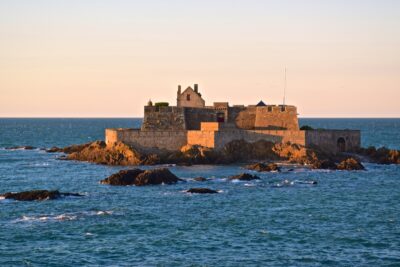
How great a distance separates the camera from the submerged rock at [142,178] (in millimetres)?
58562

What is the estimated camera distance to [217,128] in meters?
77.1

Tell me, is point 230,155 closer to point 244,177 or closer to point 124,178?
point 244,177

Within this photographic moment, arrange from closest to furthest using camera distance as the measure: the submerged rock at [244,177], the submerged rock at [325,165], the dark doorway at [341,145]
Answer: the submerged rock at [244,177], the submerged rock at [325,165], the dark doorway at [341,145]

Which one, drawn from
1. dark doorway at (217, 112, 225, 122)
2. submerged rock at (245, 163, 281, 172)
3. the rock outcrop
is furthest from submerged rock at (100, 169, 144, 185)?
the rock outcrop

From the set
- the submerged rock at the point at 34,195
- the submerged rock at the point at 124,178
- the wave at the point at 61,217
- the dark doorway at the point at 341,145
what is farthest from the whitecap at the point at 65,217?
the dark doorway at the point at 341,145

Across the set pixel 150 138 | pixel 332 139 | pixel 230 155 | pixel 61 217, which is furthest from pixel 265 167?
pixel 61 217

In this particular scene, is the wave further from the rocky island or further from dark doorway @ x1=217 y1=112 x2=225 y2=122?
dark doorway @ x1=217 y1=112 x2=225 y2=122

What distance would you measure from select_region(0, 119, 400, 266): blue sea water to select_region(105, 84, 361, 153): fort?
46.0 feet

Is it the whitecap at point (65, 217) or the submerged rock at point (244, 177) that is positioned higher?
the submerged rock at point (244, 177)

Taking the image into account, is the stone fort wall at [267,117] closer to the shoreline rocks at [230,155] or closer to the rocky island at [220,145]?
the rocky island at [220,145]

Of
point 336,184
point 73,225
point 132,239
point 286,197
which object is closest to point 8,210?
point 73,225

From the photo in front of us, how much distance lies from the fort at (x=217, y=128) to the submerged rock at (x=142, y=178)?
17632 mm

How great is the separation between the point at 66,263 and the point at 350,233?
1609cm

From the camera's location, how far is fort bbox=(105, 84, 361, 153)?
7688 centimetres
